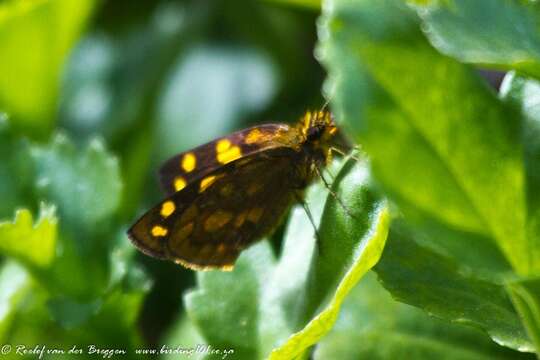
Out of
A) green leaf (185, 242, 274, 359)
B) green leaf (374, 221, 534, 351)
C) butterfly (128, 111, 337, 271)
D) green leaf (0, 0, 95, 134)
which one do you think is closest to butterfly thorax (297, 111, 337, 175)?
butterfly (128, 111, 337, 271)

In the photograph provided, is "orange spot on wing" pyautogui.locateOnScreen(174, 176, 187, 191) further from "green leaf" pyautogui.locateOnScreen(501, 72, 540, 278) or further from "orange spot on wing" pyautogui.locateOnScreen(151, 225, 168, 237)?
"green leaf" pyautogui.locateOnScreen(501, 72, 540, 278)

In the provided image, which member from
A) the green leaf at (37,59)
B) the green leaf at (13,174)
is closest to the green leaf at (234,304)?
the green leaf at (13,174)

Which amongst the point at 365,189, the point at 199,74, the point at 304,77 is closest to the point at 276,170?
the point at 365,189

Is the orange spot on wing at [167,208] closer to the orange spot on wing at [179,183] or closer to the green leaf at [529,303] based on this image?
the orange spot on wing at [179,183]

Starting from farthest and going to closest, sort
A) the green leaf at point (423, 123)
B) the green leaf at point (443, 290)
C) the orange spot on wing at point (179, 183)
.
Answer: the orange spot on wing at point (179, 183) → the green leaf at point (443, 290) → the green leaf at point (423, 123)

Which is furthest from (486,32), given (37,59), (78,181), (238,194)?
(37,59)

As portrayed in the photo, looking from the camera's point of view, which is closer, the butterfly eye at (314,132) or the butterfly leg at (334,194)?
the butterfly leg at (334,194)

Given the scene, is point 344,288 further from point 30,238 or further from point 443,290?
point 30,238
